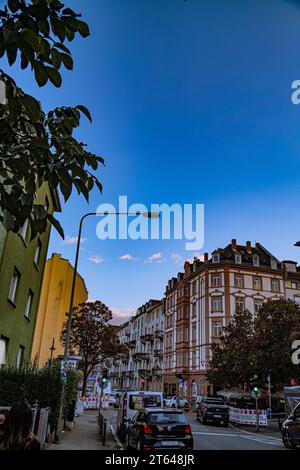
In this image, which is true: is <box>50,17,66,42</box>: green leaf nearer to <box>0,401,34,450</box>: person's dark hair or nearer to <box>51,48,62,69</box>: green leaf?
<box>51,48,62,69</box>: green leaf

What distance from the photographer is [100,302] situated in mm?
39094

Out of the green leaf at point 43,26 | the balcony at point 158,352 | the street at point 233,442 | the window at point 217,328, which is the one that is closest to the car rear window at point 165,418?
the street at point 233,442

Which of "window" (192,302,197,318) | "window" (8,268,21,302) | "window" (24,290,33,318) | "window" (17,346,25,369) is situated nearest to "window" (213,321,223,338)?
"window" (192,302,197,318)

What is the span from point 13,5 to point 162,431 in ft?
39.2

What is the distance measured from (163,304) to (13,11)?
71.6 m

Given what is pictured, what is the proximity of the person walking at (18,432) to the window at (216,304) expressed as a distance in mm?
50935

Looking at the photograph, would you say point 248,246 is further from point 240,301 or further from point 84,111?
point 84,111

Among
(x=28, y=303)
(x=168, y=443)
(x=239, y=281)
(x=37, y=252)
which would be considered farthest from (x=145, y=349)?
(x=168, y=443)

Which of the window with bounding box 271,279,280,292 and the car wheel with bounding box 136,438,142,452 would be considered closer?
the car wheel with bounding box 136,438,142,452

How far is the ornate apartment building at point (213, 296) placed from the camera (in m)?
52.6

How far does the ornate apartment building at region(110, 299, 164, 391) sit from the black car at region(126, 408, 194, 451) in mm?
50678

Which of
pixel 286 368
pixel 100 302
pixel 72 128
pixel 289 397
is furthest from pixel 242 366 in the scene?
pixel 72 128

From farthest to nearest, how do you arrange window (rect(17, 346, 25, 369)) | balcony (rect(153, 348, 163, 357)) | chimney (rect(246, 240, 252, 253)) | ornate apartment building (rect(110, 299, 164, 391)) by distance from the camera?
ornate apartment building (rect(110, 299, 164, 391)) < balcony (rect(153, 348, 163, 357)) < chimney (rect(246, 240, 252, 253)) < window (rect(17, 346, 25, 369))

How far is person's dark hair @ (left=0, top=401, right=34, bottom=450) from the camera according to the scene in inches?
137
